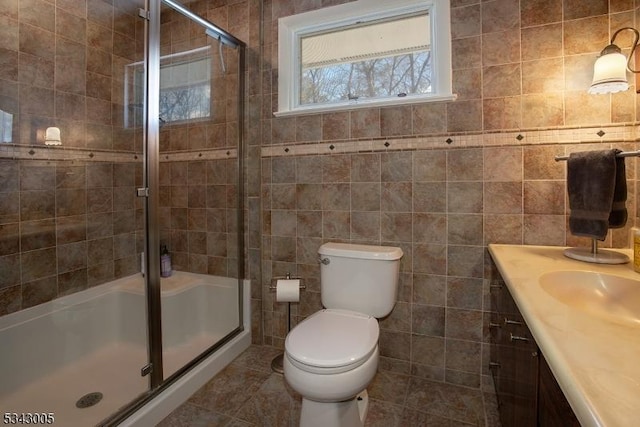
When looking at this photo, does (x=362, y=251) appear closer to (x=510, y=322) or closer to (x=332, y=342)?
(x=332, y=342)

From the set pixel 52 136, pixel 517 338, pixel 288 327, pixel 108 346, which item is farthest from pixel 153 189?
pixel 517 338

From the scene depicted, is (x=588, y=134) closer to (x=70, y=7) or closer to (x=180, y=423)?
(x=180, y=423)

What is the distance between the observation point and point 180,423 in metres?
1.47

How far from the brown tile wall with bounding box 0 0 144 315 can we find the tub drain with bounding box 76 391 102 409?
0.59 m

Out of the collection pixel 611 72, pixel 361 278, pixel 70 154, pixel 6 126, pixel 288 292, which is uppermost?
pixel 611 72

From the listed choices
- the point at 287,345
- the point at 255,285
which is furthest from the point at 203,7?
the point at 287,345

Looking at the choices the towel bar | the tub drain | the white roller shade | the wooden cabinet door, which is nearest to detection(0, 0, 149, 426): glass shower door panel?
the tub drain

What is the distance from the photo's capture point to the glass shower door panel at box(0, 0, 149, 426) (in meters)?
1.60

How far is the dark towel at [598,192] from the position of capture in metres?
1.22

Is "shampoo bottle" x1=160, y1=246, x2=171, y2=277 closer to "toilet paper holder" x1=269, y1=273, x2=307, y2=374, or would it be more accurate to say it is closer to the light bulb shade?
"toilet paper holder" x1=269, y1=273, x2=307, y2=374

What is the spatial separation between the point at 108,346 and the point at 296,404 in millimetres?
1233

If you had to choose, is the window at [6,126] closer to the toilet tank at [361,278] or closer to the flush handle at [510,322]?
the toilet tank at [361,278]

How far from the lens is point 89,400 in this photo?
156 cm

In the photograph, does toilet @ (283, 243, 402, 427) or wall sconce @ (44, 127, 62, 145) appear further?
wall sconce @ (44, 127, 62, 145)
